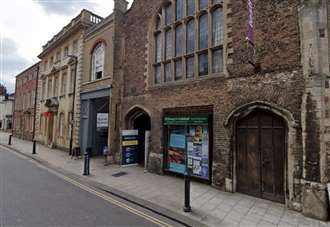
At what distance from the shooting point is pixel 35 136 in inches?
1029

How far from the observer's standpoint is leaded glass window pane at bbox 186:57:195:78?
9.82m

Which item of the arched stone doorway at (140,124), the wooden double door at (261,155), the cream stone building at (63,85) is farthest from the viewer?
the cream stone building at (63,85)

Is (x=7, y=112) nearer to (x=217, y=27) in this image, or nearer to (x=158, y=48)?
(x=158, y=48)

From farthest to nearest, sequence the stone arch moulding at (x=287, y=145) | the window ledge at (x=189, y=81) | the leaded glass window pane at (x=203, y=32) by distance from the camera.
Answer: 1. the leaded glass window pane at (x=203, y=32)
2. the window ledge at (x=189, y=81)
3. the stone arch moulding at (x=287, y=145)

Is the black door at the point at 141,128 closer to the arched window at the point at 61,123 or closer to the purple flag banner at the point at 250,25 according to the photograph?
the purple flag banner at the point at 250,25

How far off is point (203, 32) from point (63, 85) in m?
16.0

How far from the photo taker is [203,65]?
9438 mm

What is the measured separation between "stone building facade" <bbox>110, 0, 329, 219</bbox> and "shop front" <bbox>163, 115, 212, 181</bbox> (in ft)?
0.14

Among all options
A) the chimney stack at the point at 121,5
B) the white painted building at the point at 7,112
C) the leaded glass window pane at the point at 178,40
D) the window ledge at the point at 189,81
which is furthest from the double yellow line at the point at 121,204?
the white painted building at the point at 7,112

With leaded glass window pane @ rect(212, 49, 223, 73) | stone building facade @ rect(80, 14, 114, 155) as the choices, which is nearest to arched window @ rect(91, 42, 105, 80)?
stone building facade @ rect(80, 14, 114, 155)

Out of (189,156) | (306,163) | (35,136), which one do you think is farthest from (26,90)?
(306,163)

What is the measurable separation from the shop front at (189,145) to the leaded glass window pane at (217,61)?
77.0 inches

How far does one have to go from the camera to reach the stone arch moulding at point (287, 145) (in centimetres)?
644

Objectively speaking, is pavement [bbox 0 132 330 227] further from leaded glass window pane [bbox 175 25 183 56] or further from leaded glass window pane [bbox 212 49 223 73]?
leaded glass window pane [bbox 175 25 183 56]
